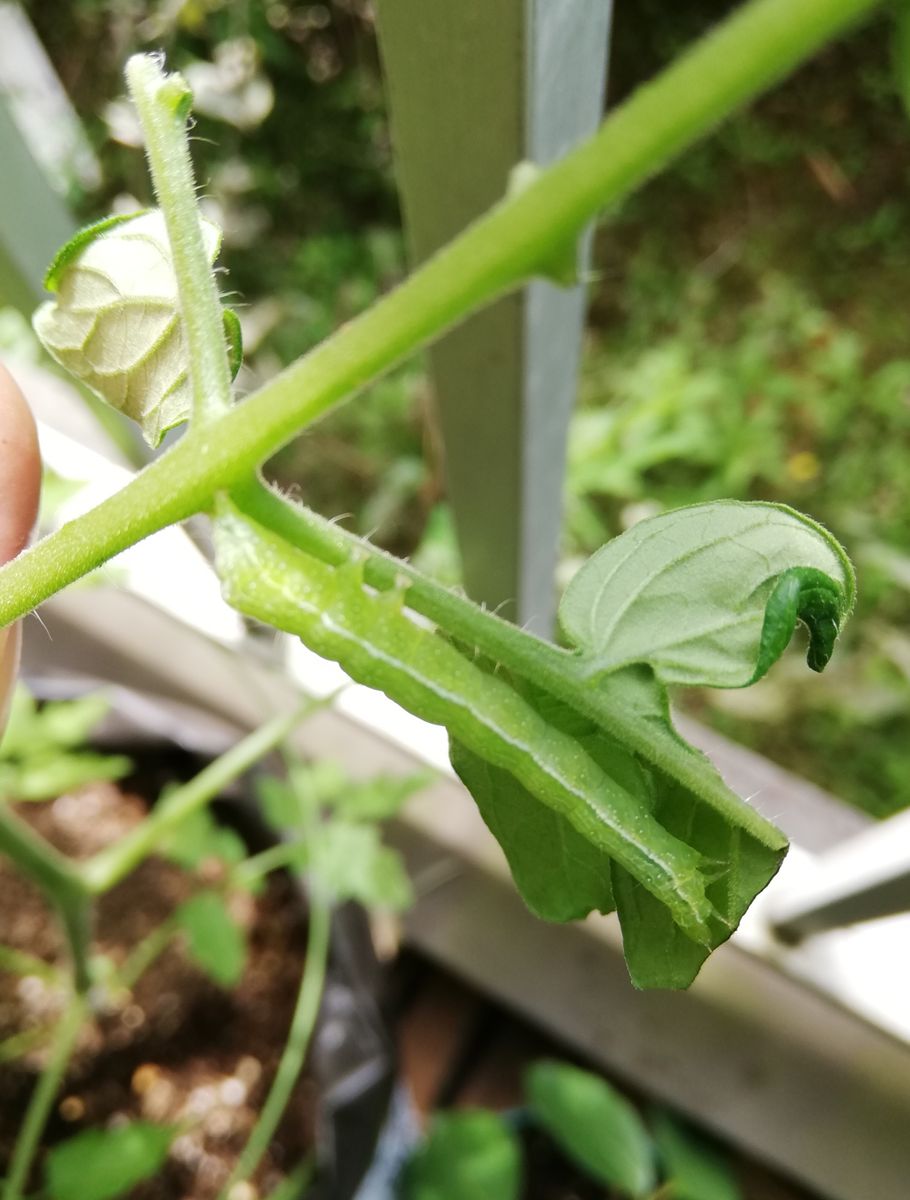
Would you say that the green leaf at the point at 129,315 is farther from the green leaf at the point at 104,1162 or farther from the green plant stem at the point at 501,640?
the green leaf at the point at 104,1162

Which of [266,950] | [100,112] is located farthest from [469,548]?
[100,112]

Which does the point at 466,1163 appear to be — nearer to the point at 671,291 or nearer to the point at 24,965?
the point at 24,965

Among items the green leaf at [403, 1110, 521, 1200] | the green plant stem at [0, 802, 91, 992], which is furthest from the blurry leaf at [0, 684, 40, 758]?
the green leaf at [403, 1110, 521, 1200]

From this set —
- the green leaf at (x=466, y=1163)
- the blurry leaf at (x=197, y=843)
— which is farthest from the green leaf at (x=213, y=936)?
the green leaf at (x=466, y=1163)

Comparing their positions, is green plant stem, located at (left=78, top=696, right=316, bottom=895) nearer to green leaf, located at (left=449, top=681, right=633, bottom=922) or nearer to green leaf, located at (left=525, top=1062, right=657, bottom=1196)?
green leaf, located at (left=449, top=681, right=633, bottom=922)

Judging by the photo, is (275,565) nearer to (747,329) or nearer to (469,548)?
(469,548)

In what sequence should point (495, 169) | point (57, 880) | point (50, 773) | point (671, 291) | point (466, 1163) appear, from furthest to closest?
point (671, 291)
point (466, 1163)
point (50, 773)
point (57, 880)
point (495, 169)

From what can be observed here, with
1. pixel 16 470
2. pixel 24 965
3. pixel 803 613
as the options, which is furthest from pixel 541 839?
pixel 24 965
